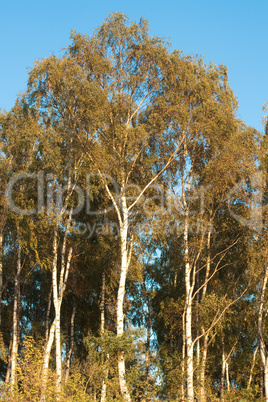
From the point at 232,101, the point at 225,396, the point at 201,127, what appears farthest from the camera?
the point at 232,101

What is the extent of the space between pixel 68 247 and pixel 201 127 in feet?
28.5

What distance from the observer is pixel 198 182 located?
78.0 ft

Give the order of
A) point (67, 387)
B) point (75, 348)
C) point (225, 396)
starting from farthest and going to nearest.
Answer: point (75, 348) < point (225, 396) < point (67, 387)

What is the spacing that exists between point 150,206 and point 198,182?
2832 mm

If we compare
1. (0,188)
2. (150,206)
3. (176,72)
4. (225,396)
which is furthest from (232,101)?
(225,396)

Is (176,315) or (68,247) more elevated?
(68,247)

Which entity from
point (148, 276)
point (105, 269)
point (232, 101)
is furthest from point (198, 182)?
point (148, 276)

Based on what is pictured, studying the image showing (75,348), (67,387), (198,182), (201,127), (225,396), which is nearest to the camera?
(67,387)

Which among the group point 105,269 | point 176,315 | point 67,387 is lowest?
point 67,387

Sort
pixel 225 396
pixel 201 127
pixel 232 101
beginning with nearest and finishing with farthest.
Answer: pixel 225 396, pixel 201 127, pixel 232 101

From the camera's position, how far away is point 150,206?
22.6m

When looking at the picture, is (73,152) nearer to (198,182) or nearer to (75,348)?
(198,182)

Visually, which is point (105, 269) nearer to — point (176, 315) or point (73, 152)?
point (176, 315)

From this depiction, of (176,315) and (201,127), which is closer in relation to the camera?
(201,127)
